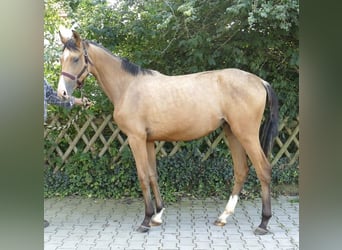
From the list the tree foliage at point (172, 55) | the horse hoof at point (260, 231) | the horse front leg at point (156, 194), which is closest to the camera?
the horse hoof at point (260, 231)

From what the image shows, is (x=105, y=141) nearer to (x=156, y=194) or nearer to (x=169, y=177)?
(x=169, y=177)

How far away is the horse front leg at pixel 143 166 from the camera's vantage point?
3955 mm

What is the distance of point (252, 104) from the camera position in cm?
395

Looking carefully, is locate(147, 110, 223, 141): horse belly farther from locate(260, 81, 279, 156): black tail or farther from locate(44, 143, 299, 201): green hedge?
locate(44, 143, 299, 201): green hedge

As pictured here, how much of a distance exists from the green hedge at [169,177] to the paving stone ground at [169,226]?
0.14 m

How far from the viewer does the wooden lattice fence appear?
5422mm

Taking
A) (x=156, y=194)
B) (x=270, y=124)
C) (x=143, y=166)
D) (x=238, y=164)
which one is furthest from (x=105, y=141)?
(x=270, y=124)

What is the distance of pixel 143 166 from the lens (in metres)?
3.99

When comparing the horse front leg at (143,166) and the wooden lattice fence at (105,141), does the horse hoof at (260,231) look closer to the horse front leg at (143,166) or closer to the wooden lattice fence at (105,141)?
the horse front leg at (143,166)

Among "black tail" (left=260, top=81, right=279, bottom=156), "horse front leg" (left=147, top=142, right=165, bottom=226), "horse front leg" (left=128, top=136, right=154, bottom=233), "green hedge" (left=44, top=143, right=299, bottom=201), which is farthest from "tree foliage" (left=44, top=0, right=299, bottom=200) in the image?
"horse front leg" (left=128, top=136, right=154, bottom=233)

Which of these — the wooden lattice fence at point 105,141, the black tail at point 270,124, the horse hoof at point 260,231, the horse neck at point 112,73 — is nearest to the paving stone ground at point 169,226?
the horse hoof at point 260,231
